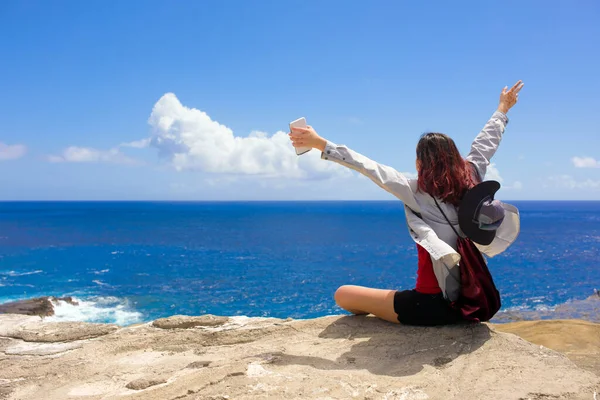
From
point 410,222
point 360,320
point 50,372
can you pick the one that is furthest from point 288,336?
point 50,372

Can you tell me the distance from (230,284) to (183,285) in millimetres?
3304

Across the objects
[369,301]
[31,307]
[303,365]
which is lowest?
[31,307]

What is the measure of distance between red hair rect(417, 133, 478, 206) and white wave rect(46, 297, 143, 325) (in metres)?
20.1

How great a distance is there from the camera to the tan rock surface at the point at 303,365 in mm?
3928

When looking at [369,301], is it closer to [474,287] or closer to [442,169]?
[474,287]

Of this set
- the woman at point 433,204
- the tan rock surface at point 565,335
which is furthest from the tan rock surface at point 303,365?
the tan rock surface at point 565,335

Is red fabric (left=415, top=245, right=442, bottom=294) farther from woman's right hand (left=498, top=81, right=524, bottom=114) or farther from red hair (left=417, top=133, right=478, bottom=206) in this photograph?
woman's right hand (left=498, top=81, right=524, bottom=114)

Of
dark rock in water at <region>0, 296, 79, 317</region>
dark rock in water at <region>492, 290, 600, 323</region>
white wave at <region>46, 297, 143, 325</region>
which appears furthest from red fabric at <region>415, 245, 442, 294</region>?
white wave at <region>46, 297, 143, 325</region>

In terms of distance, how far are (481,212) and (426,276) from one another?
93 centimetres

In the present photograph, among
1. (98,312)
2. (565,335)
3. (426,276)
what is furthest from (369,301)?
(98,312)

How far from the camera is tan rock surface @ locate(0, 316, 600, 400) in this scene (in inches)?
155

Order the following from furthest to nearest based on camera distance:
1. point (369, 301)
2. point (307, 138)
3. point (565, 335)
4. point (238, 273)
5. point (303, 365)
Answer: point (238, 273) → point (565, 335) → point (369, 301) → point (307, 138) → point (303, 365)

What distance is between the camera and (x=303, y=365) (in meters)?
4.62

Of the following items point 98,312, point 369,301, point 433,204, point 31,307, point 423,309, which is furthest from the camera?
point 98,312
